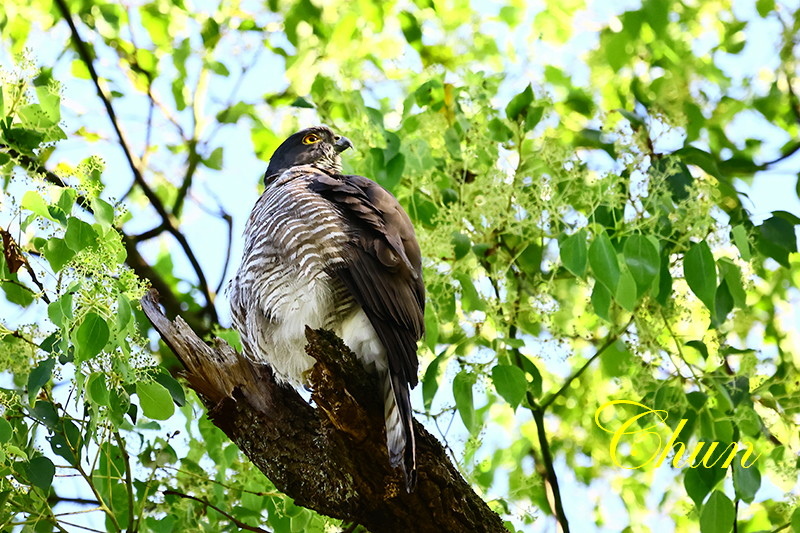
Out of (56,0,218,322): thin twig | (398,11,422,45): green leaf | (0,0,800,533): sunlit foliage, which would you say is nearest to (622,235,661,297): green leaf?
(0,0,800,533): sunlit foliage

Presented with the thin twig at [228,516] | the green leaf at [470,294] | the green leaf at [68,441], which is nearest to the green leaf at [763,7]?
the green leaf at [470,294]

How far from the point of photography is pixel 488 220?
4.75m

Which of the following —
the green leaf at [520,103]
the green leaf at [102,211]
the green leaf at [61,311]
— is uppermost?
the green leaf at [520,103]

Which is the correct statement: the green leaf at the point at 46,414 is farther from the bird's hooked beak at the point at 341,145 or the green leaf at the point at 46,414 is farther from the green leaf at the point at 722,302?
the green leaf at the point at 722,302

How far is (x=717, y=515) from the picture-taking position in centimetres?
362

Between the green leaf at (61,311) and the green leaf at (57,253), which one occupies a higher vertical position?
the green leaf at (57,253)

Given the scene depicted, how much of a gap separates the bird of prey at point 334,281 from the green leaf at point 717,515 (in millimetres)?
1177

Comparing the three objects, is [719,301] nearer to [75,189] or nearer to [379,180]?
[379,180]

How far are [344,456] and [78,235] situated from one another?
111 centimetres

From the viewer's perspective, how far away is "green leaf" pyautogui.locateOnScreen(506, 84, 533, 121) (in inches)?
188

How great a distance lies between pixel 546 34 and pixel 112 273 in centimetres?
406

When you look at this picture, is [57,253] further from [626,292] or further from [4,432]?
[626,292]

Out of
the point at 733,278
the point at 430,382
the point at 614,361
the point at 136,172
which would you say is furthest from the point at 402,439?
the point at 136,172

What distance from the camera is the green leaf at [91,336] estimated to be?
2973 mm
